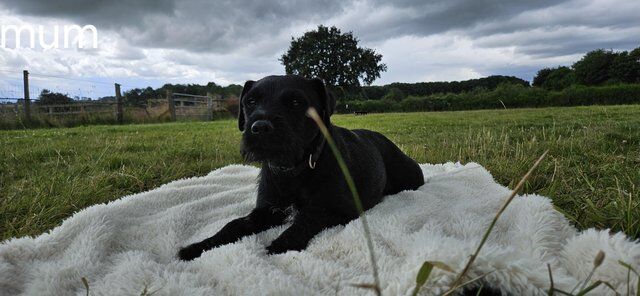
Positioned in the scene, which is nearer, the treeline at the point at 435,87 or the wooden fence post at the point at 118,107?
the wooden fence post at the point at 118,107

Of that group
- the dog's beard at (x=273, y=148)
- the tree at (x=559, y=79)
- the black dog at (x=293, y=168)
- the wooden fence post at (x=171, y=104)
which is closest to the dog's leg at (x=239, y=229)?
the black dog at (x=293, y=168)

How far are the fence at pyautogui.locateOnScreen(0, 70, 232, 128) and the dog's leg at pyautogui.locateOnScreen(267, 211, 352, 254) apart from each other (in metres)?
15.8

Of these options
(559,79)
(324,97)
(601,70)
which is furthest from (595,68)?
(324,97)

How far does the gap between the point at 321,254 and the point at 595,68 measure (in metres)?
66.3

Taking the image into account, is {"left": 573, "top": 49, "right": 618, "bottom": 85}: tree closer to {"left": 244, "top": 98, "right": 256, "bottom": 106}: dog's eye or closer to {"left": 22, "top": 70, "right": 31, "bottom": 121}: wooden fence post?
{"left": 22, "top": 70, "right": 31, "bottom": 121}: wooden fence post

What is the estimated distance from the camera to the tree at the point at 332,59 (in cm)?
5025

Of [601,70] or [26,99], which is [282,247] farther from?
[601,70]

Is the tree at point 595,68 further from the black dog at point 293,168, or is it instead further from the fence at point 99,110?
the black dog at point 293,168

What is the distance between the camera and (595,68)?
183 ft

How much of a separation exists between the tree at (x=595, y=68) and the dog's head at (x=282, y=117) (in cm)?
6456

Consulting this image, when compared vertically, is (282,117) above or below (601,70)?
below

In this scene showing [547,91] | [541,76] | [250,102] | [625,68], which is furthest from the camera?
[541,76]

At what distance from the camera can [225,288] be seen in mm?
2035

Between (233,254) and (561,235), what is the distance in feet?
6.13
